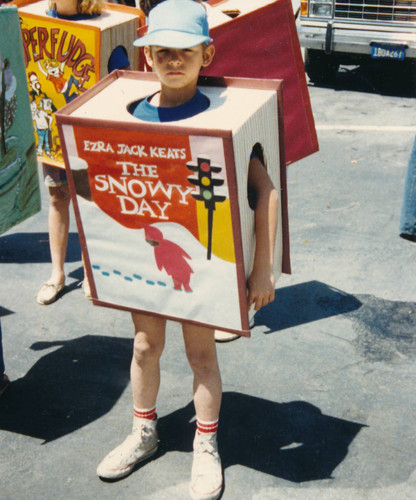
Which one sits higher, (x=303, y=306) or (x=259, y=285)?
(x=259, y=285)

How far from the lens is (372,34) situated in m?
7.94

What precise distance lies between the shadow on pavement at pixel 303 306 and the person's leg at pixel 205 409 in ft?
A: 3.43

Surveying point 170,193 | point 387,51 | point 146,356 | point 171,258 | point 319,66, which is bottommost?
point 319,66

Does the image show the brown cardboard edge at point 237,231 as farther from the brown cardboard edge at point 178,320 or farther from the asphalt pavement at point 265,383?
the asphalt pavement at point 265,383

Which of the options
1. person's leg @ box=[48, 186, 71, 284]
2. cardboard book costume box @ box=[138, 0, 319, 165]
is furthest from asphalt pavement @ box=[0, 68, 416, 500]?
cardboard book costume box @ box=[138, 0, 319, 165]

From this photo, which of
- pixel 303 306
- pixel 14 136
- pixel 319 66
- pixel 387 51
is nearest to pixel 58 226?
pixel 14 136

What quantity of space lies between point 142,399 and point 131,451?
0.70 feet

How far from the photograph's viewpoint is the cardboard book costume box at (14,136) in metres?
2.76

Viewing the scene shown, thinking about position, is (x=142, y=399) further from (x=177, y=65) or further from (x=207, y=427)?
(x=177, y=65)

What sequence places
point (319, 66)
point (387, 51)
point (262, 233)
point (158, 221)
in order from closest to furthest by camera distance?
1. point (158, 221)
2. point (262, 233)
3. point (387, 51)
4. point (319, 66)

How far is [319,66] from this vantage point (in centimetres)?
841

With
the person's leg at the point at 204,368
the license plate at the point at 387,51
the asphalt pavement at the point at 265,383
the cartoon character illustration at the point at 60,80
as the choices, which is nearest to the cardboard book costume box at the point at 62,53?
the cartoon character illustration at the point at 60,80

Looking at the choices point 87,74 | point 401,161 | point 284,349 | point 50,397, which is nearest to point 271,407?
point 284,349

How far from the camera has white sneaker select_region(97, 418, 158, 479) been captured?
2.94 metres
